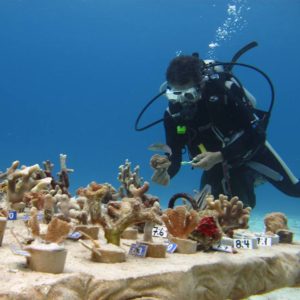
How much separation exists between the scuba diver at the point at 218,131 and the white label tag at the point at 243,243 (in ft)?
6.33

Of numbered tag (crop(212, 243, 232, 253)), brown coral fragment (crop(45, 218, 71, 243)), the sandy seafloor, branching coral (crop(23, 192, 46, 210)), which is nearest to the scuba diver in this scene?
branching coral (crop(23, 192, 46, 210))

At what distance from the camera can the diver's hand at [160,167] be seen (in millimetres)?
5707

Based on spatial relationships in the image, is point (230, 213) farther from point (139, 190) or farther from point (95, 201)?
point (95, 201)

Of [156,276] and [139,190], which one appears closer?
[156,276]

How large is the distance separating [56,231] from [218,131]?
440 centimetres

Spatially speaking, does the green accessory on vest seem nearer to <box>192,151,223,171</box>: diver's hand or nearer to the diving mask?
the diving mask

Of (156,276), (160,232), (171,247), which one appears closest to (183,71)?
(160,232)

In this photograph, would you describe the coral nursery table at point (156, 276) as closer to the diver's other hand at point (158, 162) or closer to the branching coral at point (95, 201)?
the branching coral at point (95, 201)

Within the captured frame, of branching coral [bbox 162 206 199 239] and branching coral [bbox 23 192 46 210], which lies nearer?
branching coral [bbox 162 206 199 239]

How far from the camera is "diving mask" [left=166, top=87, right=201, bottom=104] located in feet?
20.5

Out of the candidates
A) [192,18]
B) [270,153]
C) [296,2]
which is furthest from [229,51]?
[270,153]

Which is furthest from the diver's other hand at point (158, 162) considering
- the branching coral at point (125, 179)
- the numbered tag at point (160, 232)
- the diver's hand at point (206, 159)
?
the numbered tag at point (160, 232)

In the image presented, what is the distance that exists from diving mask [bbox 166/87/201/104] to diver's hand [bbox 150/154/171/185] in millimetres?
1166

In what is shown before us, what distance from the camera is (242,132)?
6668mm
